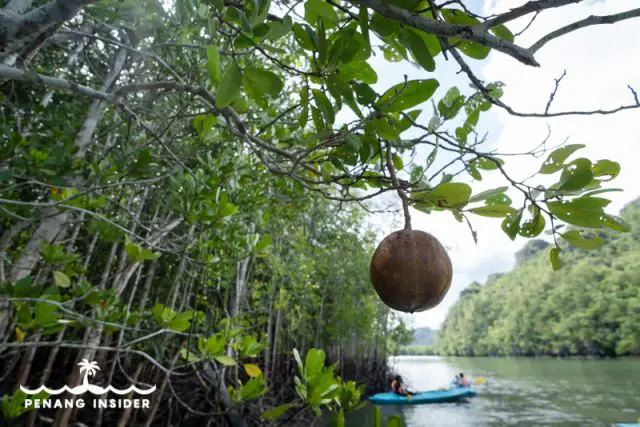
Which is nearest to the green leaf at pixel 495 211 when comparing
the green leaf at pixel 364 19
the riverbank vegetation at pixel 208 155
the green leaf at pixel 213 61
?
the riverbank vegetation at pixel 208 155

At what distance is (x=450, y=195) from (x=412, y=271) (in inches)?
7.6

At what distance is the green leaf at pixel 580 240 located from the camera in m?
0.91

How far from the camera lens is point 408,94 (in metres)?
0.91

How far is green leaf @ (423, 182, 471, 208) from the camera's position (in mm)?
792

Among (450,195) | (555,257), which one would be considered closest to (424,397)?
(555,257)

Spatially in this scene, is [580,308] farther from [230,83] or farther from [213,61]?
[230,83]

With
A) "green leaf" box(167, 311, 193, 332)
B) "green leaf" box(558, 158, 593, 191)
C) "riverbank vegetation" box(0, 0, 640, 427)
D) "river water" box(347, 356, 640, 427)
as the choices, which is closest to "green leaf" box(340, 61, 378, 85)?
"riverbank vegetation" box(0, 0, 640, 427)

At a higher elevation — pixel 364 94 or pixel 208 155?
pixel 208 155

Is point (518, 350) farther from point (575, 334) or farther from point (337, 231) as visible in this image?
point (337, 231)

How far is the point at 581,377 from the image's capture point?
22.2 metres

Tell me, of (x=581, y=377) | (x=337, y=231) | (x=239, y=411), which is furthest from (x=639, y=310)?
(x=239, y=411)

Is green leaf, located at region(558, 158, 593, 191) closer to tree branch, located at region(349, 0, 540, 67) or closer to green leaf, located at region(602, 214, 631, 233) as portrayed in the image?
green leaf, located at region(602, 214, 631, 233)

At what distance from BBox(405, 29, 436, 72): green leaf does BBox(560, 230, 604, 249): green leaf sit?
1.76 ft

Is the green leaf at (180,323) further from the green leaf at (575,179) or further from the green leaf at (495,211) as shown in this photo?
the green leaf at (575,179)
